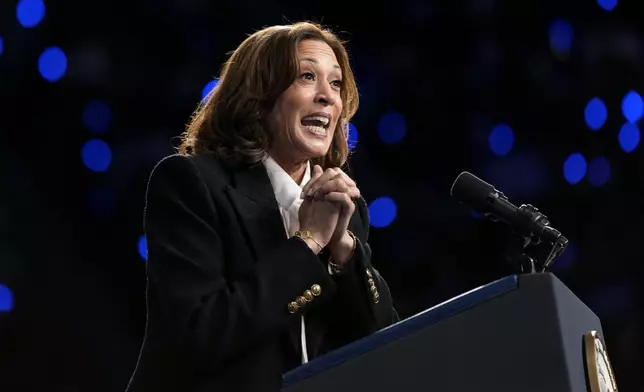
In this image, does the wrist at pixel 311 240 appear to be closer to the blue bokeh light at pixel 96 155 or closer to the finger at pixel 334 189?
the finger at pixel 334 189

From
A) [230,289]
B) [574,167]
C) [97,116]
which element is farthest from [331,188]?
[574,167]

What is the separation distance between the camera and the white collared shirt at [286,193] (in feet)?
5.32

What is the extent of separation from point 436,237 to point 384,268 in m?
0.21

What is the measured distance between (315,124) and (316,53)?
143 mm

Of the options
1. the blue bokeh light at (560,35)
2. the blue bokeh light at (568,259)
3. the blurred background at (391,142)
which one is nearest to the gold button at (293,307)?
the blurred background at (391,142)

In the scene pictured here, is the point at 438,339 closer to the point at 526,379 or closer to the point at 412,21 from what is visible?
the point at 526,379

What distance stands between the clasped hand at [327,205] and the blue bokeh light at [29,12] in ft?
5.52

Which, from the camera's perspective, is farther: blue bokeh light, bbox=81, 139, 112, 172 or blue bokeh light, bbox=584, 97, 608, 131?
blue bokeh light, bbox=584, 97, 608, 131

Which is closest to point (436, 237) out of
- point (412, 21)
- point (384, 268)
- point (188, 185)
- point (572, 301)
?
point (384, 268)

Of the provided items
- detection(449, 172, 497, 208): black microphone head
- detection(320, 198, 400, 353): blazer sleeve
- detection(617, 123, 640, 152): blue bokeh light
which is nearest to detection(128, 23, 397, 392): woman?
detection(320, 198, 400, 353): blazer sleeve

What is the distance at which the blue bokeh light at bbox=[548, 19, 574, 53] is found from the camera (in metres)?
3.20

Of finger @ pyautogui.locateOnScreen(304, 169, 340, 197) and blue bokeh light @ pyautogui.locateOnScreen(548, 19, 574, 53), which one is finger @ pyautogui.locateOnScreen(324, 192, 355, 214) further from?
blue bokeh light @ pyautogui.locateOnScreen(548, 19, 574, 53)

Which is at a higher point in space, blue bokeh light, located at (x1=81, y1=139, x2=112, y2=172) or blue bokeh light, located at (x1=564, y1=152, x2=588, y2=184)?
blue bokeh light, located at (x1=81, y1=139, x2=112, y2=172)

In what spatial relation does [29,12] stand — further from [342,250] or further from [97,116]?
[342,250]
